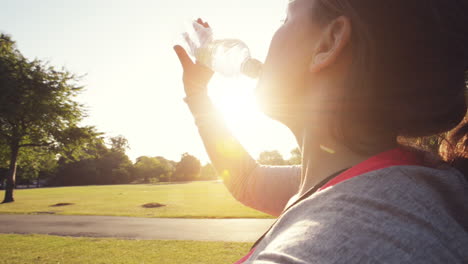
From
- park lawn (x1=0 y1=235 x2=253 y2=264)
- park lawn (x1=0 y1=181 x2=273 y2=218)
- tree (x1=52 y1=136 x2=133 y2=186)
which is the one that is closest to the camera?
park lawn (x1=0 y1=235 x2=253 y2=264)

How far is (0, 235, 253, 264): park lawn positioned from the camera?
263 inches

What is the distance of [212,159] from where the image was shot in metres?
2.01

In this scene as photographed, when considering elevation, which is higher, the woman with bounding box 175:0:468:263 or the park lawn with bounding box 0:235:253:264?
the woman with bounding box 175:0:468:263

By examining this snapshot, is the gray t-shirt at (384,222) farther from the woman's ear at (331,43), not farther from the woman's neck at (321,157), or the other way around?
the woman's ear at (331,43)

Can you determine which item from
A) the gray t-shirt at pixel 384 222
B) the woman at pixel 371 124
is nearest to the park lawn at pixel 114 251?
the woman at pixel 371 124

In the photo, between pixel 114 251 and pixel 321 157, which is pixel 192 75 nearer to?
pixel 321 157

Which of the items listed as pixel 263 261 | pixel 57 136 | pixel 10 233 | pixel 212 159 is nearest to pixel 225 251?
pixel 212 159

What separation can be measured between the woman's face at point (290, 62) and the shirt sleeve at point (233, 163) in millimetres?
668

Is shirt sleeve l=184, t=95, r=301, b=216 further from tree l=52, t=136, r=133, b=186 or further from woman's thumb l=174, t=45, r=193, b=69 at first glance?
tree l=52, t=136, r=133, b=186

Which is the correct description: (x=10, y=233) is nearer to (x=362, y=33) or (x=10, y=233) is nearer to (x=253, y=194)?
(x=253, y=194)

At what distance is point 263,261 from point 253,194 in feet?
4.29

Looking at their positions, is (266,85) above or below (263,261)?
above

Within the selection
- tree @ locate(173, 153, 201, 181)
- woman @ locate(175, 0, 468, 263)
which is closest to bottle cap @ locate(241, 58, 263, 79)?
woman @ locate(175, 0, 468, 263)

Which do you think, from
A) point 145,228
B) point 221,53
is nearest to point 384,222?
point 221,53
